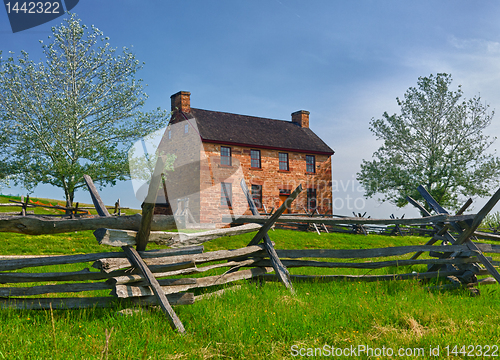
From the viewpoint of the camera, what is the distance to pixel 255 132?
2689cm

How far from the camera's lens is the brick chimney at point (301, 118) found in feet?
100

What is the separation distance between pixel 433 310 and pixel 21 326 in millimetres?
5193

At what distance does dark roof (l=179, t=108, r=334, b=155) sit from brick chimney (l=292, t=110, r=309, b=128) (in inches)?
23.4

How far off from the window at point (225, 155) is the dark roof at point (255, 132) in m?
0.51

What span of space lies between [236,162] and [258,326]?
→ 66.6 ft

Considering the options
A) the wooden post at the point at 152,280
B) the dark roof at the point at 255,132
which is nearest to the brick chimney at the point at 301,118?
the dark roof at the point at 255,132

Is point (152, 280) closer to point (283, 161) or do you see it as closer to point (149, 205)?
point (149, 205)

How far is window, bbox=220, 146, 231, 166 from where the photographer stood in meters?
24.3

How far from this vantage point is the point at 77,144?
18.4 metres

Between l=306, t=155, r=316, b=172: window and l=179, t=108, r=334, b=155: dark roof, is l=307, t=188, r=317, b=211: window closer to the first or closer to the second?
l=306, t=155, r=316, b=172: window

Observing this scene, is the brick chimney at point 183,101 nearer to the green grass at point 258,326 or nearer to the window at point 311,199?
the window at point 311,199

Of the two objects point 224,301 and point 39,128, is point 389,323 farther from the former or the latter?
point 39,128

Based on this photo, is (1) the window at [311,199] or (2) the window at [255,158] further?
(1) the window at [311,199]

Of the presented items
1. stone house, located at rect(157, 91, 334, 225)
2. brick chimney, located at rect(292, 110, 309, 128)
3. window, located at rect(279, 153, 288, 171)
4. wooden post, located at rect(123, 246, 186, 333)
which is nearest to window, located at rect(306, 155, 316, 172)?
stone house, located at rect(157, 91, 334, 225)
